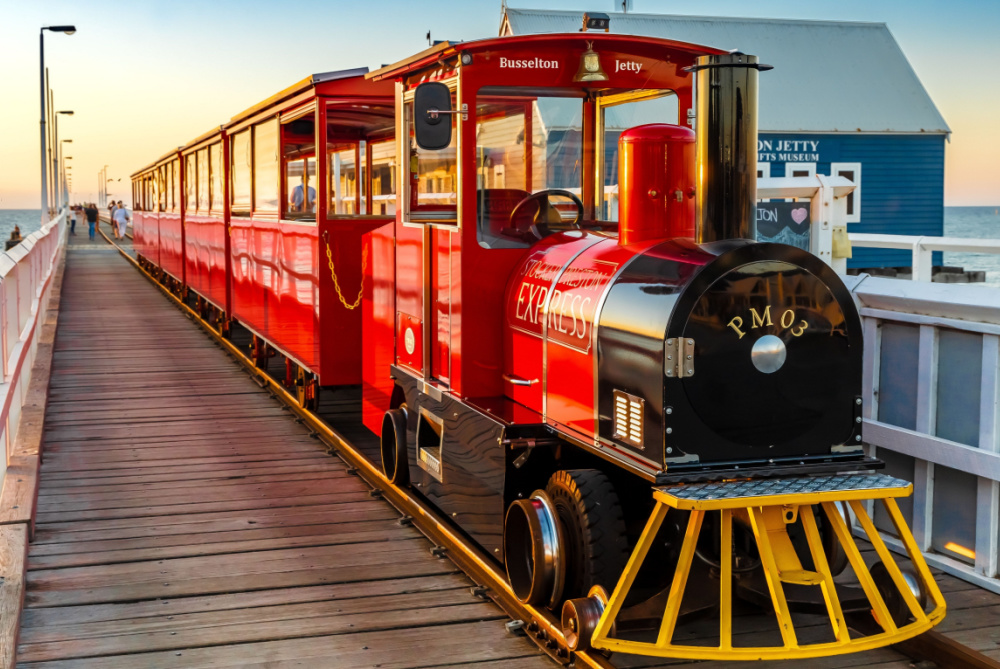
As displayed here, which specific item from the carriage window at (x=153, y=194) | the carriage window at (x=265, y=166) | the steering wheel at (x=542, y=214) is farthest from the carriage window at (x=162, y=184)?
the steering wheel at (x=542, y=214)

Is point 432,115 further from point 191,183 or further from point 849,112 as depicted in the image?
point 849,112

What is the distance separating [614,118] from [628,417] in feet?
6.19

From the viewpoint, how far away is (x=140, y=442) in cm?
772

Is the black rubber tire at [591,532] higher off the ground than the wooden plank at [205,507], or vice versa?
the black rubber tire at [591,532]

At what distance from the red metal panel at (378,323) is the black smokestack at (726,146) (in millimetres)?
2600

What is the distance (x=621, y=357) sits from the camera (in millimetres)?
3820

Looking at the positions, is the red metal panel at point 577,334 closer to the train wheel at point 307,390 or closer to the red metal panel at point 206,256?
the train wheel at point 307,390

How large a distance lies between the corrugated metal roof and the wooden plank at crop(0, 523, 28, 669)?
1894cm

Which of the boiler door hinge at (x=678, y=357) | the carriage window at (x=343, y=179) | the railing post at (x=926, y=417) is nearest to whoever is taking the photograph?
the boiler door hinge at (x=678, y=357)

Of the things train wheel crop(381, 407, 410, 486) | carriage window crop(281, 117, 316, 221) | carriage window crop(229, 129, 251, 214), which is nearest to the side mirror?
train wheel crop(381, 407, 410, 486)

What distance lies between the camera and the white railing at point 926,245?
5883 mm

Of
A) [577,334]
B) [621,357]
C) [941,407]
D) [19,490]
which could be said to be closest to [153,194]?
[19,490]

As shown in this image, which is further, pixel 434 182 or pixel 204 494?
pixel 204 494

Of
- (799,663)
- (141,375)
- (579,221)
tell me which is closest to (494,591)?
(799,663)
